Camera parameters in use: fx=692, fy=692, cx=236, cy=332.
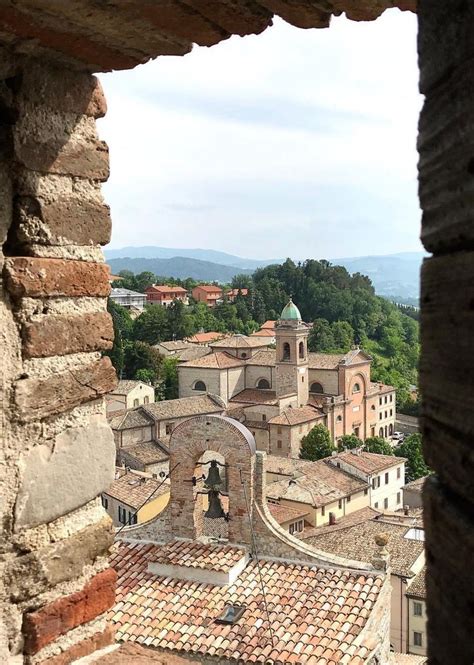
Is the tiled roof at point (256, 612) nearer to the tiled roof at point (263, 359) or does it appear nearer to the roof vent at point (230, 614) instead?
the roof vent at point (230, 614)

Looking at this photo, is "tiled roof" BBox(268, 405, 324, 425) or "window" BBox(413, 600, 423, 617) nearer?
"window" BBox(413, 600, 423, 617)

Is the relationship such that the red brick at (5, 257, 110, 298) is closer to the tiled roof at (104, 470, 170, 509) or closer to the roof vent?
the roof vent

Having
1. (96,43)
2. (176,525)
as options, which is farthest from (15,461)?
(176,525)

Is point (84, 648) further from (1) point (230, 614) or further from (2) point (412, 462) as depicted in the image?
(2) point (412, 462)

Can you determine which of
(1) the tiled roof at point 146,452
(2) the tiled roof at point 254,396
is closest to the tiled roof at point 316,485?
(1) the tiled roof at point 146,452

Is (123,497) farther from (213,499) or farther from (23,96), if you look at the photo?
A: (23,96)

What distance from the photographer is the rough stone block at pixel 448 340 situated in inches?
36.4

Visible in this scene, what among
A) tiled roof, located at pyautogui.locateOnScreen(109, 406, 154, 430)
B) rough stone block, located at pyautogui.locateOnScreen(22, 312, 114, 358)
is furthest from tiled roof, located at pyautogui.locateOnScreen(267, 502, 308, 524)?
rough stone block, located at pyautogui.locateOnScreen(22, 312, 114, 358)

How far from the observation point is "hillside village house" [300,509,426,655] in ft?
59.8

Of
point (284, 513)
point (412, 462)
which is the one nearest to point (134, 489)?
point (284, 513)

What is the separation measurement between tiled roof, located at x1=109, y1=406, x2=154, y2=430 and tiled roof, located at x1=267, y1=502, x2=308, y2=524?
13.6 meters

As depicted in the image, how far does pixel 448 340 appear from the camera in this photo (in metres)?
0.97

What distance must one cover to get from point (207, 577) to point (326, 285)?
71.0m

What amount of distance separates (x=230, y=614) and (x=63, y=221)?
20.5 ft
